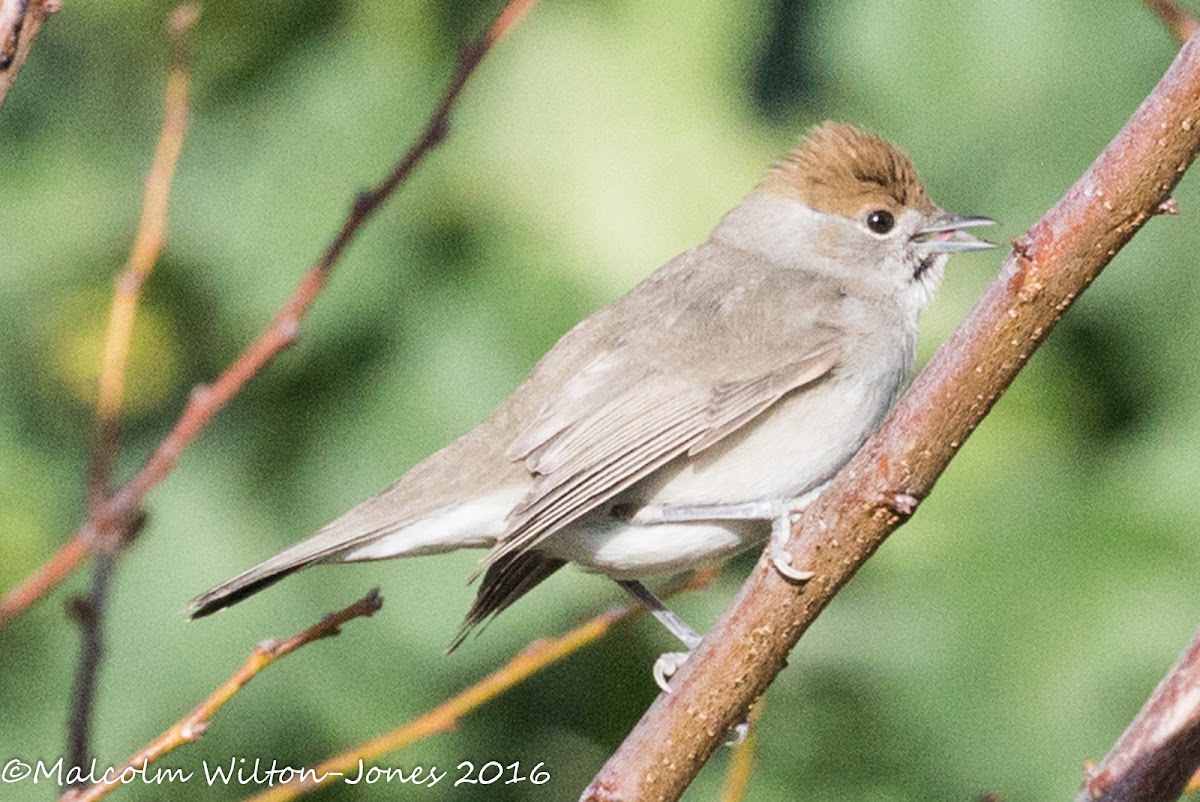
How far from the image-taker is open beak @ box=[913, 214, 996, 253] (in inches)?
159

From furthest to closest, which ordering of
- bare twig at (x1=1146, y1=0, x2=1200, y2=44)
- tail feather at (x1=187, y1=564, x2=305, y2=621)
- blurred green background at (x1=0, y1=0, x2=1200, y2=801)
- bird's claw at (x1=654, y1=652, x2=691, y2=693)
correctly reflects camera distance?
blurred green background at (x1=0, y1=0, x2=1200, y2=801) → bird's claw at (x1=654, y1=652, x2=691, y2=693) → tail feather at (x1=187, y1=564, x2=305, y2=621) → bare twig at (x1=1146, y1=0, x2=1200, y2=44)

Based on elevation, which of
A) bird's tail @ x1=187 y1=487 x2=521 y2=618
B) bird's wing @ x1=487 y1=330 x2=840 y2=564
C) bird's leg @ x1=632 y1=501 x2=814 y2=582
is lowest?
bird's tail @ x1=187 y1=487 x2=521 y2=618

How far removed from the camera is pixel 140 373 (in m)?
4.50

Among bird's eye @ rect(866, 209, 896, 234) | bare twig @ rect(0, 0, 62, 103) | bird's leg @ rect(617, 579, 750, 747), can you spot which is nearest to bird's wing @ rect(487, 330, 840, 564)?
bird's leg @ rect(617, 579, 750, 747)

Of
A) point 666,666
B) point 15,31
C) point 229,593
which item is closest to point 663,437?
point 666,666

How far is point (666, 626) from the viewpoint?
402cm

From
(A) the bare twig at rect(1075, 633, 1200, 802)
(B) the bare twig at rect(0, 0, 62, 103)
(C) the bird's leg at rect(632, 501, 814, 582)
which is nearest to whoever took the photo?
(B) the bare twig at rect(0, 0, 62, 103)

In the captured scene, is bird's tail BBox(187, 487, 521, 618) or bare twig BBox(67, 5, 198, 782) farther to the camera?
bird's tail BBox(187, 487, 521, 618)

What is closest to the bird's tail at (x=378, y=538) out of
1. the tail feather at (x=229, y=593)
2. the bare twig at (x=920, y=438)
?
the tail feather at (x=229, y=593)

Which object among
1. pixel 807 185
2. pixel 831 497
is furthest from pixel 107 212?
pixel 831 497

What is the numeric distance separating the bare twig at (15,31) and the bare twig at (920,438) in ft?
4.26

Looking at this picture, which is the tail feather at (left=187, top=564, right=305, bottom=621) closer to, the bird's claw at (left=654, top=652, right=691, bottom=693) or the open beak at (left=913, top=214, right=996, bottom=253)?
the bird's claw at (left=654, top=652, right=691, bottom=693)

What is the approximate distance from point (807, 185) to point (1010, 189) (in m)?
0.64

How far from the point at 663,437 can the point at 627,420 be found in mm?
97
